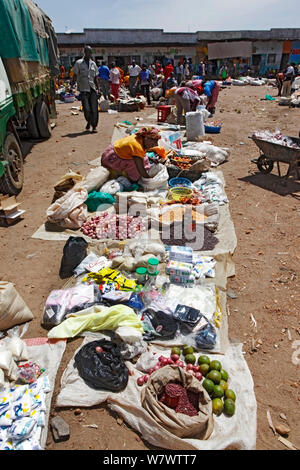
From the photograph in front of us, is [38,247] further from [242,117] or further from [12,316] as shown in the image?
[242,117]

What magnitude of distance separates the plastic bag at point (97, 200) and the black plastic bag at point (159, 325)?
103 inches

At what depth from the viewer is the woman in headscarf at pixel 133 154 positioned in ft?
17.5

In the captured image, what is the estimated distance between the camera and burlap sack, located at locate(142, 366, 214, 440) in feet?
6.84

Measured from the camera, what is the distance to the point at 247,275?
3861 mm

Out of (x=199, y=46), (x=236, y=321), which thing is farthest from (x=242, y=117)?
(x=199, y=46)

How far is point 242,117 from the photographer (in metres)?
12.4

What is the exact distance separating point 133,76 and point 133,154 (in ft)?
40.7

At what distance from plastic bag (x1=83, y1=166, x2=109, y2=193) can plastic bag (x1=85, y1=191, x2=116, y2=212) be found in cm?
16

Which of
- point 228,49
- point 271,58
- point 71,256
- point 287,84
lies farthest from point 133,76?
point 271,58

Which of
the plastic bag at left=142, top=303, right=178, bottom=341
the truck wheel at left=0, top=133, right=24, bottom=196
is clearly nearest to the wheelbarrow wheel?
the plastic bag at left=142, top=303, right=178, bottom=341

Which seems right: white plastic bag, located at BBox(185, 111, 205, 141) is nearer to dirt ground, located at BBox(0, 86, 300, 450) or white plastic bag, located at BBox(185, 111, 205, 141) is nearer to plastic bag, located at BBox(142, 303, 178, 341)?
dirt ground, located at BBox(0, 86, 300, 450)

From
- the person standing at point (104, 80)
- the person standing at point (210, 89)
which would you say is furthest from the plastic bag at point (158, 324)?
the person standing at point (104, 80)

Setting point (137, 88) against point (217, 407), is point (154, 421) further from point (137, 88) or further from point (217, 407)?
point (137, 88)

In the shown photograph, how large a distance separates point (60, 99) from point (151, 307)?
16.6 meters
